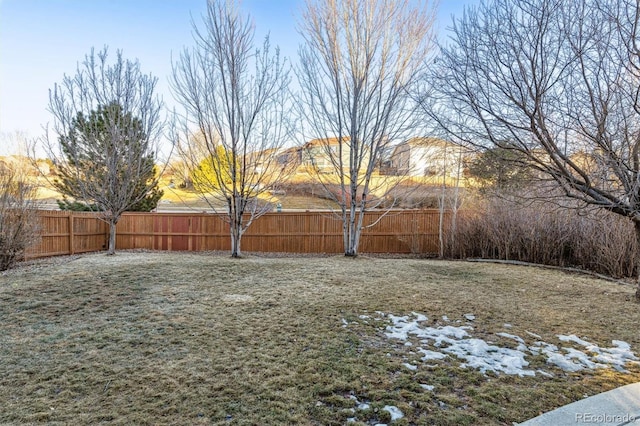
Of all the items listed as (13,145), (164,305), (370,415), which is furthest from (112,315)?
(13,145)

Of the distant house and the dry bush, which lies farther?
the distant house

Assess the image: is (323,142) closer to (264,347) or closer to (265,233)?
(265,233)

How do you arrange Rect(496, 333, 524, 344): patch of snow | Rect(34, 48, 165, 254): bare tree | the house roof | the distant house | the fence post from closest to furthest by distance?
Rect(496, 333, 524, 344): patch of snow, Rect(34, 48, 165, 254): bare tree, the distant house, the house roof, the fence post

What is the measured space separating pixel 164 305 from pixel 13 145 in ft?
77.8

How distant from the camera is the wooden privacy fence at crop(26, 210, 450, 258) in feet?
37.0

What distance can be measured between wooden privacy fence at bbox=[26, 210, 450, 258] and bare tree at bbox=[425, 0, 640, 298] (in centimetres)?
601

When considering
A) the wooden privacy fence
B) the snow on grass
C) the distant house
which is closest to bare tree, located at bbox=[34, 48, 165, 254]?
the wooden privacy fence

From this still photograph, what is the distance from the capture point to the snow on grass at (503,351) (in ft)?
9.05

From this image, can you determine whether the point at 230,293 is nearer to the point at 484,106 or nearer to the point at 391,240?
the point at 484,106

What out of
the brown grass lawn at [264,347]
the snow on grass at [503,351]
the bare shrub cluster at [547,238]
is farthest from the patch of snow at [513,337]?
the bare shrub cluster at [547,238]
